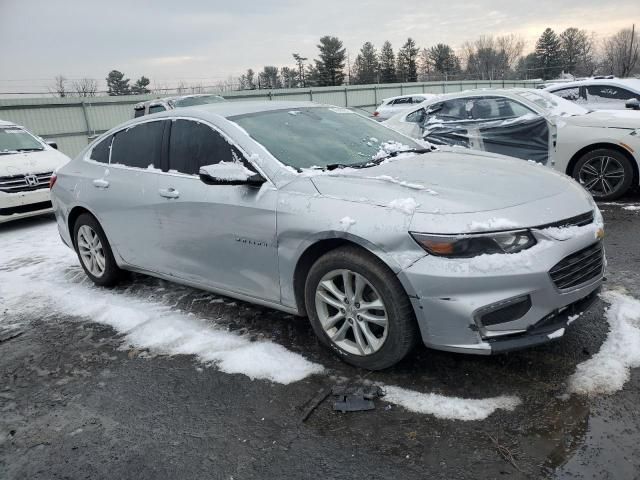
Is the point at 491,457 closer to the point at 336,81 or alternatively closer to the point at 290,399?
the point at 290,399

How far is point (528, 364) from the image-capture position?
300 cm

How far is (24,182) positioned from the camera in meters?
7.89

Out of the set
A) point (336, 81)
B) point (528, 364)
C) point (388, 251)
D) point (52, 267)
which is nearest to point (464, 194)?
point (388, 251)

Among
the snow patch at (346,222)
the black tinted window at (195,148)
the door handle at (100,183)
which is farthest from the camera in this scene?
the door handle at (100,183)

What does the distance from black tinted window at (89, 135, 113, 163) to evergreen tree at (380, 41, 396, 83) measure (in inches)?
2819

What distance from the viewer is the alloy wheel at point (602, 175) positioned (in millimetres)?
6746

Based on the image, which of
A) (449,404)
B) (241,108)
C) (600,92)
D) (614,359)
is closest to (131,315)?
(241,108)

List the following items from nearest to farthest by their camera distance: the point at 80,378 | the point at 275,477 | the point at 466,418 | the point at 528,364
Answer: the point at 275,477 < the point at 466,418 < the point at 528,364 < the point at 80,378

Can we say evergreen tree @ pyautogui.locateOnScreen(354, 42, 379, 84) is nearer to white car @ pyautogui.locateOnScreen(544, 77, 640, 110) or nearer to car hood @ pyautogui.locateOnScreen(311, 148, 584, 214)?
white car @ pyautogui.locateOnScreen(544, 77, 640, 110)

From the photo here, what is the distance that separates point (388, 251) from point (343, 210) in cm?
37

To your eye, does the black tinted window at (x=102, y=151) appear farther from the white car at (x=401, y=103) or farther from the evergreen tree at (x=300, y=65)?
the evergreen tree at (x=300, y=65)

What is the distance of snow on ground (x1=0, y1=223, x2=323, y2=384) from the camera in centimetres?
328

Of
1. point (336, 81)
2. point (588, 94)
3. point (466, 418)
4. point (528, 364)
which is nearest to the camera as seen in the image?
point (466, 418)

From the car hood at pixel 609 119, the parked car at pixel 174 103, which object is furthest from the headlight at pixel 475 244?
the parked car at pixel 174 103
